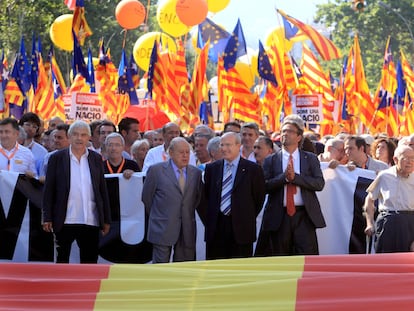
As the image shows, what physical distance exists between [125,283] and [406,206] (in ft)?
12.5

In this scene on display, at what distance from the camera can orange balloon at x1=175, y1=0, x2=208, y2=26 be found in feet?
90.2

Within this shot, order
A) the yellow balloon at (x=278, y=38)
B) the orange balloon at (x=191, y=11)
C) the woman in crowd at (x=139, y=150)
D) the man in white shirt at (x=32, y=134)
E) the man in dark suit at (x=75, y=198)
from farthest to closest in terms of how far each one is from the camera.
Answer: the yellow balloon at (x=278, y=38) → the orange balloon at (x=191, y=11) → the woman in crowd at (x=139, y=150) → the man in white shirt at (x=32, y=134) → the man in dark suit at (x=75, y=198)

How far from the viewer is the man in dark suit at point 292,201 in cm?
1036

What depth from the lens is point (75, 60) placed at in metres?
24.9

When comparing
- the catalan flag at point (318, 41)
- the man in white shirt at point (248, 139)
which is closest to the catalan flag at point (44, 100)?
the catalan flag at point (318, 41)

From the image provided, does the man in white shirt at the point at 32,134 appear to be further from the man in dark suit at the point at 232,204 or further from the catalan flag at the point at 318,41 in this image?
the catalan flag at the point at 318,41

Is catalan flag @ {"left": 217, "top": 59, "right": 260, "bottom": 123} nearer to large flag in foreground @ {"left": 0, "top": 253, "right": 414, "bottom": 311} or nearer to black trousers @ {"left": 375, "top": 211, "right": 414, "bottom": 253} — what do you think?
black trousers @ {"left": 375, "top": 211, "right": 414, "bottom": 253}

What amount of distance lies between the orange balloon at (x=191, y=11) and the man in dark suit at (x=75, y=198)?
17.6 meters

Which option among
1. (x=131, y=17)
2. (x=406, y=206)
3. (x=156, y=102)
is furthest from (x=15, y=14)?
(x=406, y=206)

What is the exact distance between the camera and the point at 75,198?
403 inches

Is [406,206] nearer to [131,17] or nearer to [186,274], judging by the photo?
[186,274]

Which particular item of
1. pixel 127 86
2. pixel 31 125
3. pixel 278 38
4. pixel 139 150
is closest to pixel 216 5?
pixel 127 86

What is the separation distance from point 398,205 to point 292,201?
Result: 1.08m

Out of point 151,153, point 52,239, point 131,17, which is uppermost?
point 131,17
